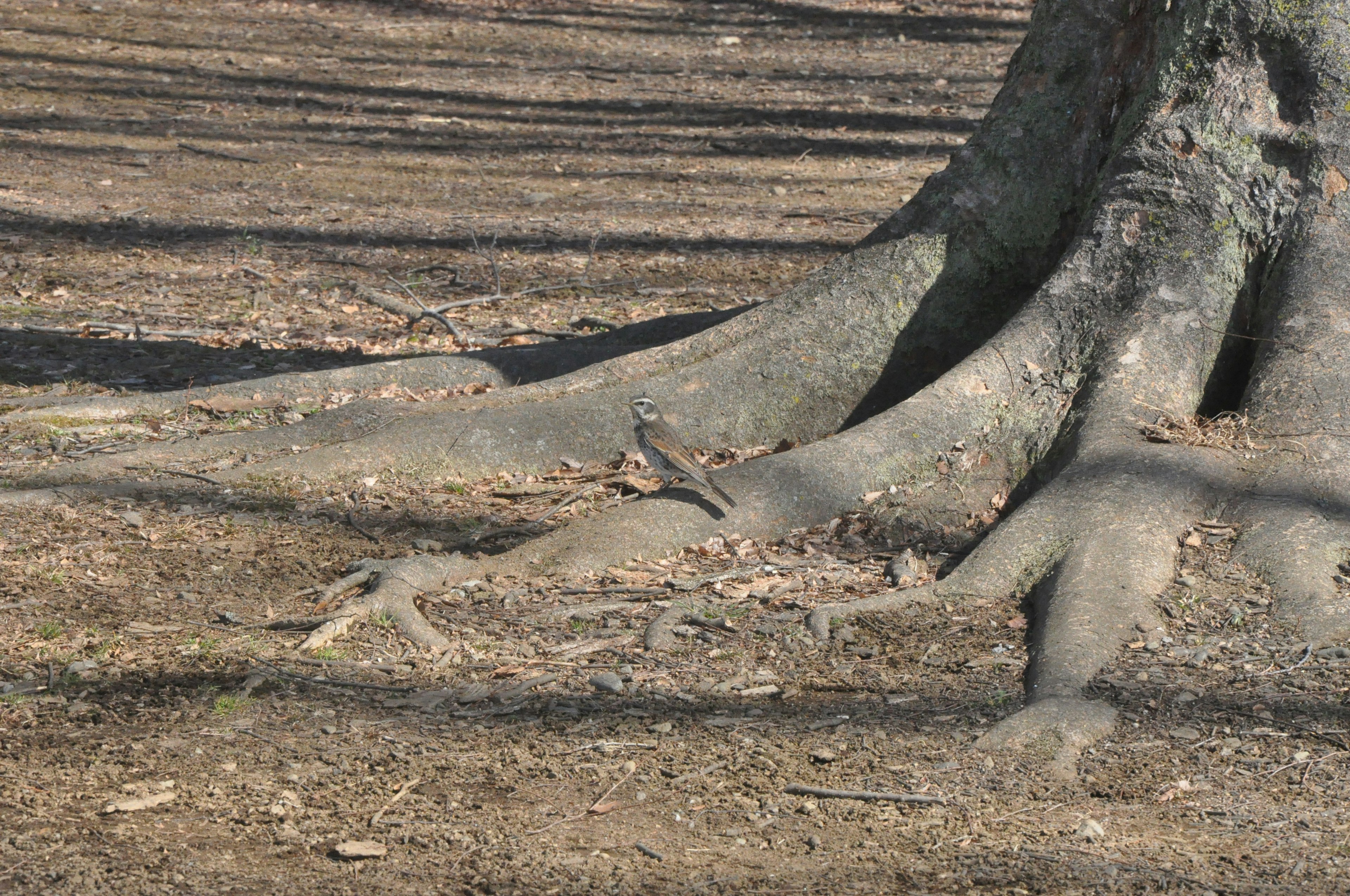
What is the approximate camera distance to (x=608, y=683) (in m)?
4.36

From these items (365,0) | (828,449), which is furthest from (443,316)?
(365,0)

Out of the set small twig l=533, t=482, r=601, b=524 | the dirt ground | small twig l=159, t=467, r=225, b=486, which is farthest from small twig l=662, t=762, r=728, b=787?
small twig l=159, t=467, r=225, b=486

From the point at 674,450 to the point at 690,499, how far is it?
23cm

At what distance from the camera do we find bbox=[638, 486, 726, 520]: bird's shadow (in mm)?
5523

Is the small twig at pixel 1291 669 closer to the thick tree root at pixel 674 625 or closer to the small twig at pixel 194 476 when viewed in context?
the thick tree root at pixel 674 625

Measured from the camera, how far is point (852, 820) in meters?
3.55

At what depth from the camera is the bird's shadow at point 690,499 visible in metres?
5.52

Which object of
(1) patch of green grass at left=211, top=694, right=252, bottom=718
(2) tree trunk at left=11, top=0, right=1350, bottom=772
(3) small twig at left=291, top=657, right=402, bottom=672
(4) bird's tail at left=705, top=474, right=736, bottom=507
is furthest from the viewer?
(4) bird's tail at left=705, top=474, right=736, bottom=507

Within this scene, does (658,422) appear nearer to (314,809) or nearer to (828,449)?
(828,449)

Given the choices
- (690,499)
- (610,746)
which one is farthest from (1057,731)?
(690,499)

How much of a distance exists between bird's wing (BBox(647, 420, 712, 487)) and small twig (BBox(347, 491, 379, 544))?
1323 millimetres

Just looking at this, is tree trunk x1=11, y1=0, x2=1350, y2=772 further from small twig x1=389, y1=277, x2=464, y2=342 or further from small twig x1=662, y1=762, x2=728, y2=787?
small twig x1=389, y1=277, x2=464, y2=342

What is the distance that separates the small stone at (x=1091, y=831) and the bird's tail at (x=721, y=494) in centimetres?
233

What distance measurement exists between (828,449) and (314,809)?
2.92 metres
